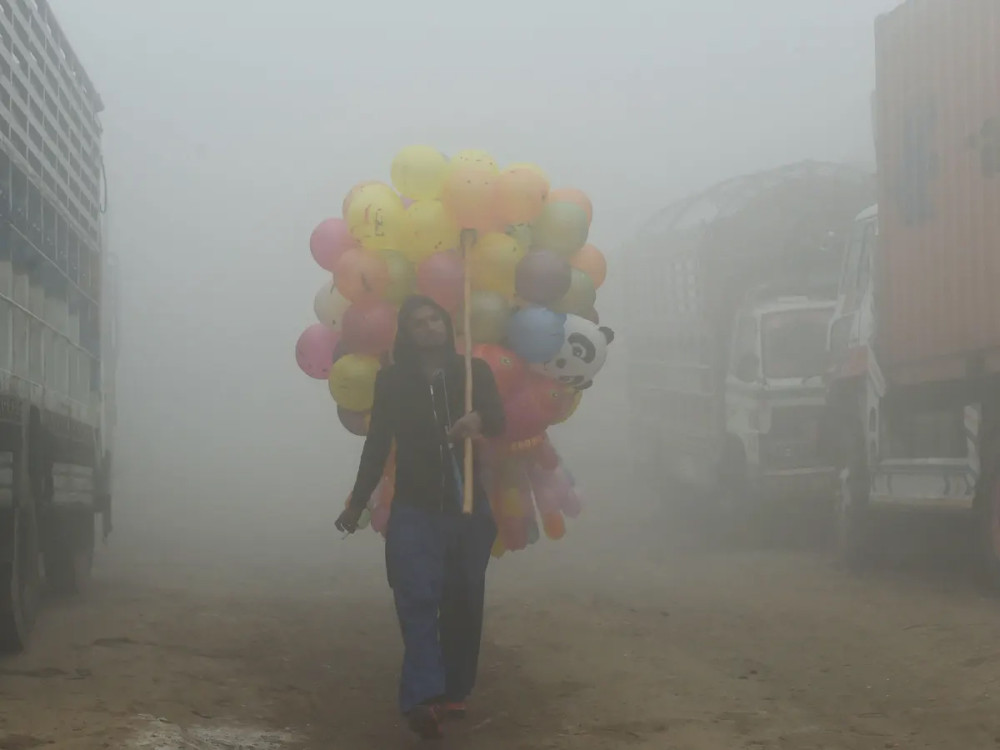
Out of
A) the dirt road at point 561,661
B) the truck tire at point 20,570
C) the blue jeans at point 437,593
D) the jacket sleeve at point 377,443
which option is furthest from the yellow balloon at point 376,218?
the dirt road at point 561,661

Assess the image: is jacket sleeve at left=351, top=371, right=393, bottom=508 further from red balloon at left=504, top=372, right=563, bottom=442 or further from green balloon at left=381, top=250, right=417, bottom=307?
red balloon at left=504, top=372, right=563, bottom=442

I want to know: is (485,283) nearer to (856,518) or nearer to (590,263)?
(590,263)

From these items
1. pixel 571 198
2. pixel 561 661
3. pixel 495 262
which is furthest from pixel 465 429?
pixel 571 198

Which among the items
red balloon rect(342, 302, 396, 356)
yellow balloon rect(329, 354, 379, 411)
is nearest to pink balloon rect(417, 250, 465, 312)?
red balloon rect(342, 302, 396, 356)

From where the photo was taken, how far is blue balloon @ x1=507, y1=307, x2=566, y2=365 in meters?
7.44

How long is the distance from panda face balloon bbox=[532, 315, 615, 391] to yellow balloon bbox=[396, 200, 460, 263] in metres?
0.74

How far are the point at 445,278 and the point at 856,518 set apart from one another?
5.20 m

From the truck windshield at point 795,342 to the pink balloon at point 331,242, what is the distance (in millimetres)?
6338

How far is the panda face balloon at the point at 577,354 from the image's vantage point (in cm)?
763

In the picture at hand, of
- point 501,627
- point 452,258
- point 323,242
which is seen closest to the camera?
point 452,258

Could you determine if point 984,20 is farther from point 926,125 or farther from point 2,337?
point 2,337

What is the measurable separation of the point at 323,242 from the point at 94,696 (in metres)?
2.65

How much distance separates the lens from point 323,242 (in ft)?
26.0

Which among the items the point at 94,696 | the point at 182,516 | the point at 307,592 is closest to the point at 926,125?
the point at 307,592
